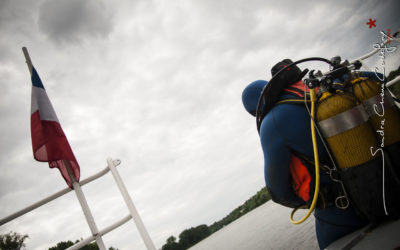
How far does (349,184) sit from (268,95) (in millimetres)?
895

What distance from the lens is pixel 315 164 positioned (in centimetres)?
156

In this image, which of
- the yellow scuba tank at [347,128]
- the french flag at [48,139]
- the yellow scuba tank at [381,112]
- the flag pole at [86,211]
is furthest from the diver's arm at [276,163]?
the french flag at [48,139]

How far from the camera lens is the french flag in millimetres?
2904

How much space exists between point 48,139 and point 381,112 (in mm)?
3678

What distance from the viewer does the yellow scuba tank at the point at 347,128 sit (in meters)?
1.43

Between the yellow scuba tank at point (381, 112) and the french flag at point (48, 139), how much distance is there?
326cm

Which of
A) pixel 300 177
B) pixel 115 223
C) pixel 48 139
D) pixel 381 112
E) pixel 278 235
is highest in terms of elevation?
pixel 48 139

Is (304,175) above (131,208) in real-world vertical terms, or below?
below

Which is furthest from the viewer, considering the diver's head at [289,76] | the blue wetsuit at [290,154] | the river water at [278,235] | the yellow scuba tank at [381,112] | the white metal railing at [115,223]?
the river water at [278,235]

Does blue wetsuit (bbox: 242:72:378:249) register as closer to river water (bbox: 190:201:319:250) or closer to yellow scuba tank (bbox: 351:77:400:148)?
yellow scuba tank (bbox: 351:77:400:148)

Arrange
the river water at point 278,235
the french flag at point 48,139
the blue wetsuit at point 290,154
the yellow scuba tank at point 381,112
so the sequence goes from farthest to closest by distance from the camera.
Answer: the river water at point 278,235 → the french flag at point 48,139 → the blue wetsuit at point 290,154 → the yellow scuba tank at point 381,112

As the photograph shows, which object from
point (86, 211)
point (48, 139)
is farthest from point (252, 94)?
point (48, 139)

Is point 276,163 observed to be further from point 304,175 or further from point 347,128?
point 347,128

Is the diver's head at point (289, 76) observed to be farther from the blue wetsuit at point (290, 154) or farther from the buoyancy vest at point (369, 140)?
the buoyancy vest at point (369, 140)
